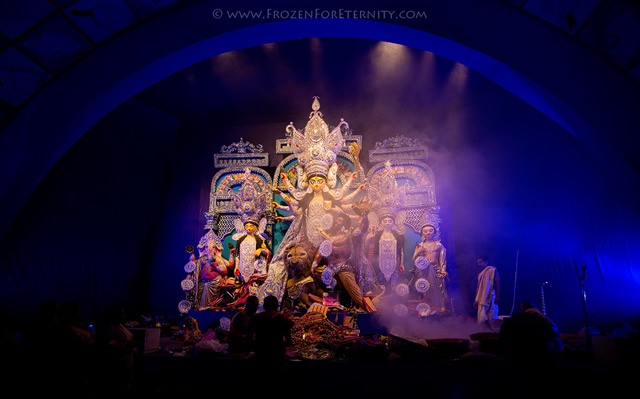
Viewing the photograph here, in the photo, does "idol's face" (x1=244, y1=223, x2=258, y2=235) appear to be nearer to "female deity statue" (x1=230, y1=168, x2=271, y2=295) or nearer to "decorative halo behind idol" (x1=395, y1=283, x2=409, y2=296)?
"female deity statue" (x1=230, y1=168, x2=271, y2=295)

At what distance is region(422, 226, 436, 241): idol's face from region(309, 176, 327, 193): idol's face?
8.92 feet

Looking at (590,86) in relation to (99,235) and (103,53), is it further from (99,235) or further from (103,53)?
(99,235)

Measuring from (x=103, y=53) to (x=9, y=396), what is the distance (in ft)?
16.3

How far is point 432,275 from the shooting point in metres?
7.39

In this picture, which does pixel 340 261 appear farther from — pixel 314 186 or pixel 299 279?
pixel 314 186

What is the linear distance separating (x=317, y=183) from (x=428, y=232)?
2.95 m

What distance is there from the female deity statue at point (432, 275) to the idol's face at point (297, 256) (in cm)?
254

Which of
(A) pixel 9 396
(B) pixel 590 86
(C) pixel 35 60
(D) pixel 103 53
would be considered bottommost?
(A) pixel 9 396

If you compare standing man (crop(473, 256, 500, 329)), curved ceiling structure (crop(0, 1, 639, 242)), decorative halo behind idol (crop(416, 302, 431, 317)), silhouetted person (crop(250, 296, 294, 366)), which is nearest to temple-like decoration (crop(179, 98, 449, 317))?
decorative halo behind idol (crop(416, 302, 431, 317))

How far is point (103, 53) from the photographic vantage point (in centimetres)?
555

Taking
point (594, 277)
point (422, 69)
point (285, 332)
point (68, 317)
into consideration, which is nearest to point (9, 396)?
point (68, 317)

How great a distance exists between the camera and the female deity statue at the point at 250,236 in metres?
8.20

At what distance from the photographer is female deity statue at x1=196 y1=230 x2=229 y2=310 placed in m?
8.08

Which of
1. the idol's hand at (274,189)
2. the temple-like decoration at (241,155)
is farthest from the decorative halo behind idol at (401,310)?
the temple-like decoration at (241,155)
